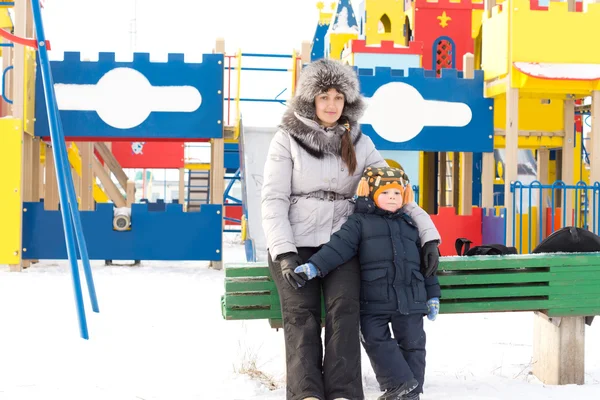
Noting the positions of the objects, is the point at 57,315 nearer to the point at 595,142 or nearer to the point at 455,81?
the point at 455,81

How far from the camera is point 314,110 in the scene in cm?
318

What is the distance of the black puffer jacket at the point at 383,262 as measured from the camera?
285cm

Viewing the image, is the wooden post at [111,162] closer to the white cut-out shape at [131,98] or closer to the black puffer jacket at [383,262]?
the white cut-out shape at [131,98]

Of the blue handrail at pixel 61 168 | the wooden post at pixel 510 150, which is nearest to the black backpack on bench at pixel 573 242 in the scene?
the blue handrail at pixel 61 168

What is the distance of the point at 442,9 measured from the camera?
10852 millimetres

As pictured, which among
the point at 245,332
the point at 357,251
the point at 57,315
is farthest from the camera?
the point at 57,315

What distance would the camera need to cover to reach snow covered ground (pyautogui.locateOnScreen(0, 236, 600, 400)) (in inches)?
122

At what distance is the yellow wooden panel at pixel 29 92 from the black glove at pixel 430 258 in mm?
5888

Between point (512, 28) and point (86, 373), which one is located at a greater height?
point (512, 28)

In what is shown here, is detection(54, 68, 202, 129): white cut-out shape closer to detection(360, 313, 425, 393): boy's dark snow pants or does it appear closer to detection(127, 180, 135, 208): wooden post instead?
detection(127, 180, 135, 208): wooden post

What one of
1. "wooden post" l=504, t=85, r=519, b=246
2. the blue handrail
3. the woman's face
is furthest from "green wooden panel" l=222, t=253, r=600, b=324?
"wooden post" l=504, t=85, r=519, b=246

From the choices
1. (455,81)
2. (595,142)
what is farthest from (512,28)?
(595,142)

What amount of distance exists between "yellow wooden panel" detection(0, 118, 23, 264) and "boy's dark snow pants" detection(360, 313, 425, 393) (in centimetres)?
563

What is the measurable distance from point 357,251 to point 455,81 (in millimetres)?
5636
